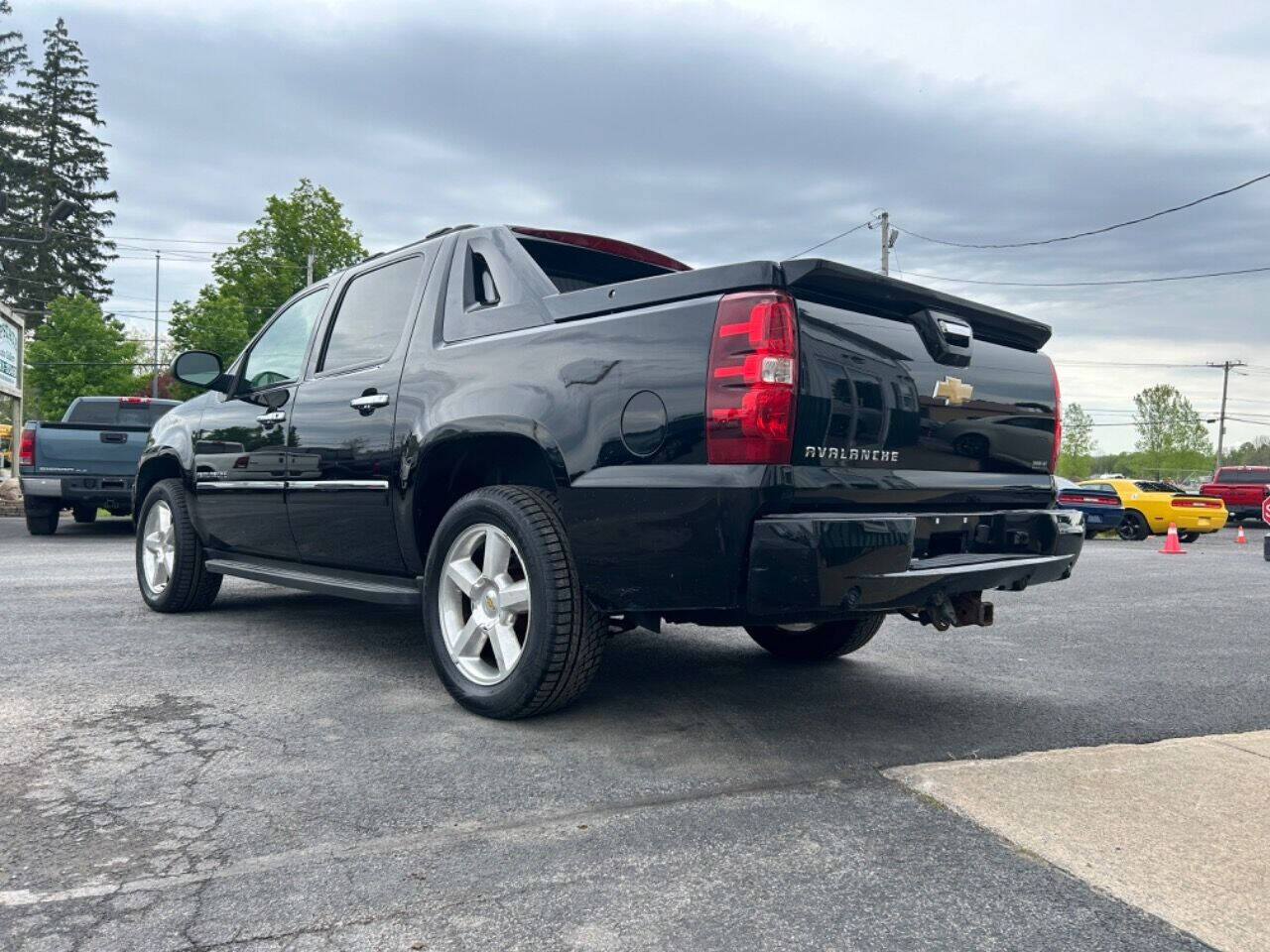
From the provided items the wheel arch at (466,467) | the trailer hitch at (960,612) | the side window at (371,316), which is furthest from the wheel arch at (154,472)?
the trailer hitch at (960,612)

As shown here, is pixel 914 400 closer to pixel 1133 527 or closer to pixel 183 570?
pixel 183 570

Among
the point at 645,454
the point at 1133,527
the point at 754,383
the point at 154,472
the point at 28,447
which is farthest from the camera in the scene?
the point at 1133,527

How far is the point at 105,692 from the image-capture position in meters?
4.00

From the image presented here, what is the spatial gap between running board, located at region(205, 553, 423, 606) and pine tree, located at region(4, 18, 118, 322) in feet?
194

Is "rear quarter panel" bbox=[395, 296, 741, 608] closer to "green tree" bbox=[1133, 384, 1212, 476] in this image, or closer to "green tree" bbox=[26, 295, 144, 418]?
"green tree" bbox=[26, 295, 144, 418]

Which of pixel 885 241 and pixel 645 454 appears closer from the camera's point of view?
pixel 645 454

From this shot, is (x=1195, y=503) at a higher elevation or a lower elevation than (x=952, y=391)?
lower

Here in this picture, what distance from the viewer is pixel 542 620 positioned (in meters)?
3.37

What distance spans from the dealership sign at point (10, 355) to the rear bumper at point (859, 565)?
77.1 ft

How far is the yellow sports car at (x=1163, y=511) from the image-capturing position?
22312 millimetres

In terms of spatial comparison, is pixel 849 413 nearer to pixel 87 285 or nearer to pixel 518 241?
pixel 518 241

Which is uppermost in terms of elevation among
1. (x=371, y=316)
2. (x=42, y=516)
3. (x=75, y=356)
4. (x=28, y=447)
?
(x=75, y=356)

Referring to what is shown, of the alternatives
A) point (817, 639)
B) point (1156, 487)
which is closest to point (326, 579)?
point (817, 639)

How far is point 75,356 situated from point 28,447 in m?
42.9
